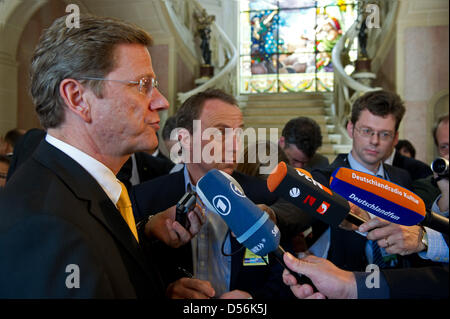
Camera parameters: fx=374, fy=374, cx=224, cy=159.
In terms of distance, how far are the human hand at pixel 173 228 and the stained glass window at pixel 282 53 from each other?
4536 mm

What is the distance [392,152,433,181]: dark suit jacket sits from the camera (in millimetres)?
2301

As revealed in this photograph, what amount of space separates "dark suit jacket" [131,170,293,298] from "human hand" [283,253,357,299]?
38 cm

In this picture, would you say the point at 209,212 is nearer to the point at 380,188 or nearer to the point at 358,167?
the point at 380,188

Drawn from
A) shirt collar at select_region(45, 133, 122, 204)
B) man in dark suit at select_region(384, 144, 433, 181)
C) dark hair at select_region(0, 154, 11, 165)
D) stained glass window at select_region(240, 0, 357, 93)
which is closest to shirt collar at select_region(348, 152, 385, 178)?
man in dark suit at select_region(384, 144, 433, 181)

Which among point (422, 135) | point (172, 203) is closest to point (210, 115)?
point (172, 203)

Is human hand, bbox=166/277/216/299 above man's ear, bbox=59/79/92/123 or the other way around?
the other way around

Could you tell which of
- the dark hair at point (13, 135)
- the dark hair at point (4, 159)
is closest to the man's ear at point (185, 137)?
the dark hair at point (4, 159)

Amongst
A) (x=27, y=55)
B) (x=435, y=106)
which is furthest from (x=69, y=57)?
(x=435, y=106)

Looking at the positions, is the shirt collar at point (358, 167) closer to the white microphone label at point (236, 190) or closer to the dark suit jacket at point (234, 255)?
the dark suit jacket at point (234, 255)

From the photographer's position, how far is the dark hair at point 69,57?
0.84 meters

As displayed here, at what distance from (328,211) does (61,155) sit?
63 cm

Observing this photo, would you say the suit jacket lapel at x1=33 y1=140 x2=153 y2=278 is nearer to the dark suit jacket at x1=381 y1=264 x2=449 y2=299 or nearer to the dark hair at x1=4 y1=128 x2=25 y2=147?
the dark suit jacket at x1=381 y1=264 x2=449 y2=299

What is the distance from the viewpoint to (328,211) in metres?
0.92

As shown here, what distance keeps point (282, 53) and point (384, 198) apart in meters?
5.41
